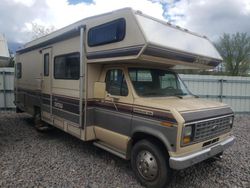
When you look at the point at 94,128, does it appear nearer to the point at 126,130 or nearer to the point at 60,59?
the point at 126,130

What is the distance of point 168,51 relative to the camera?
12.4 feet

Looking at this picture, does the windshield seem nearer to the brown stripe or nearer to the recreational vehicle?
the recreational vehicle

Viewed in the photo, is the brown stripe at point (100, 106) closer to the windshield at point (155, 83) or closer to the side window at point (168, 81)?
the windshield at point (155, 83)

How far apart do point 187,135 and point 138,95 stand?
1.18 metres

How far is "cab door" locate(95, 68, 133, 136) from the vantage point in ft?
13.5

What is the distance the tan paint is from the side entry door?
2.19 m

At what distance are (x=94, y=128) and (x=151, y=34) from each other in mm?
2488

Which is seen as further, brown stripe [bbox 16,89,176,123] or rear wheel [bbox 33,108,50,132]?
rear wheel [bbox 33,108,50,132]

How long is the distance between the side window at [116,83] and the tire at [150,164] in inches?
41.8

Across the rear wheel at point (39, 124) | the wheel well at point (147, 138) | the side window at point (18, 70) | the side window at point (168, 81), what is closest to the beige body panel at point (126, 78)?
the wheel well at point (147, 138)

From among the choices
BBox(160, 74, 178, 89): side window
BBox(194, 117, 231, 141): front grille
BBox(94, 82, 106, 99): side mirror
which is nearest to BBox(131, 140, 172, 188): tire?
BBox(194, 117, 231, 141): front grille

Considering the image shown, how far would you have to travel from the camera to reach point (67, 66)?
5.49 metres

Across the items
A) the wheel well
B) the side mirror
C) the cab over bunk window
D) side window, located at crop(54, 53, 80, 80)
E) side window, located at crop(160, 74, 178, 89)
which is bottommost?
the wheel well

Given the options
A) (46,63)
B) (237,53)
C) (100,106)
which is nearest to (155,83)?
(100,106)
